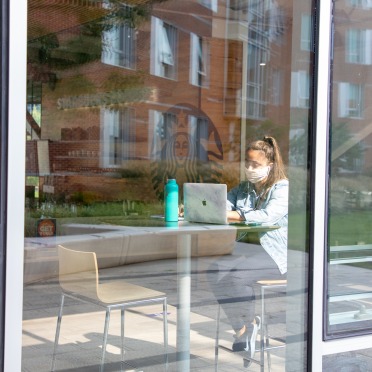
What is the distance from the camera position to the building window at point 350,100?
2143 millimetres

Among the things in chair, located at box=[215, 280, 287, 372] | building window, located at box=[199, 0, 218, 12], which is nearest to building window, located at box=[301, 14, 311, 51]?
chair, located at box=[215, 280, 287, 372]

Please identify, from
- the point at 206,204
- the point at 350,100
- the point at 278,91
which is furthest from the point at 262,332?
the point at 278,91

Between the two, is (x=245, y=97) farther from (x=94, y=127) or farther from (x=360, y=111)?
(x=360, y=111)

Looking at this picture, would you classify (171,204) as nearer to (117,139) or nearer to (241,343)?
(241,343)

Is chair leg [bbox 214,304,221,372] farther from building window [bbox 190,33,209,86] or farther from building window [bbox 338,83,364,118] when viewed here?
building window [bbox 190,33,209,86]

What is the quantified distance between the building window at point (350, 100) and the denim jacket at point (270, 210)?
0.33 m

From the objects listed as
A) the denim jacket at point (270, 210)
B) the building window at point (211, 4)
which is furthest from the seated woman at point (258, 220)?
the building window at point (211, 4)

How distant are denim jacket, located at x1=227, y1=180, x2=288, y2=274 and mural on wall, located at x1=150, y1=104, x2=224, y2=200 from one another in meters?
7.87

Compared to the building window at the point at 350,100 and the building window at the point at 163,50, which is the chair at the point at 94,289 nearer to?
the building window at the point at 350,100

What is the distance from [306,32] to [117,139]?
10.8 m

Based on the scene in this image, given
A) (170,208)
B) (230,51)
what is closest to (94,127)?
(230,51)

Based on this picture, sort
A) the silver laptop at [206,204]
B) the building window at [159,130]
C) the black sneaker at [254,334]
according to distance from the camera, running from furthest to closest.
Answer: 1. the building window at [159,130]
2. the silver laptop at [206,204]
3. the black sneaker at [254,334]

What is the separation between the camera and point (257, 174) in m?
3.17

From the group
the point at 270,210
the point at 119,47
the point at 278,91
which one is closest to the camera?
the point at 270,210
